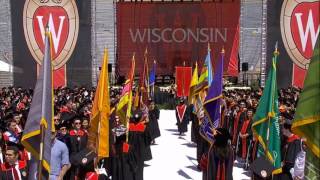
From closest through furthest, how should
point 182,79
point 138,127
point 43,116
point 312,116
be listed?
point 312,116 < point 43,116 < point 138,127 < point 182,79

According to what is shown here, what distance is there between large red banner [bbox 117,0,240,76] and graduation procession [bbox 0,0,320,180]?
67mm

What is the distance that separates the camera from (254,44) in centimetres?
3459

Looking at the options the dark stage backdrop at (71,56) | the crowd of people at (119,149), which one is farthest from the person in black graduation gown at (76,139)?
the dark stage backdrop at (71,56)

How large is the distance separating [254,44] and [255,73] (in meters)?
2.07

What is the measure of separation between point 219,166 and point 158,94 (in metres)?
20.0

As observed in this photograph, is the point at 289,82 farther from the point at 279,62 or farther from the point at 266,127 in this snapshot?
the point at 266,127

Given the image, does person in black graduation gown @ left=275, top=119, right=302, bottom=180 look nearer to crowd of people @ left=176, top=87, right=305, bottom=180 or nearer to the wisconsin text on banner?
crowd of people @ left=176, top=87, right=305, bottom=180

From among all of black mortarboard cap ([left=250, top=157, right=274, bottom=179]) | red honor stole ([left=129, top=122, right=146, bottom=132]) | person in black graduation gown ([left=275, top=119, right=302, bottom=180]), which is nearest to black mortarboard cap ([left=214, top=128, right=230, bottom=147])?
person in black graduation gown ([left=275, top=119, right=302, bottom=180])

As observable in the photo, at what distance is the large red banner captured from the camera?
32656 millimetres

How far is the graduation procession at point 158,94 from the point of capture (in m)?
5.23

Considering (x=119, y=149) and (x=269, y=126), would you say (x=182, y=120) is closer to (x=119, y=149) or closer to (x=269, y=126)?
(x=119, y=149)

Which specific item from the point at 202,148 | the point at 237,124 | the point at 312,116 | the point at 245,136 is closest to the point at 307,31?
the point at 237,124

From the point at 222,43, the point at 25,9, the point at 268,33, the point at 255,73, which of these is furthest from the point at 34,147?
the point at 255,73

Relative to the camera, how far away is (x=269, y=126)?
238 inches
